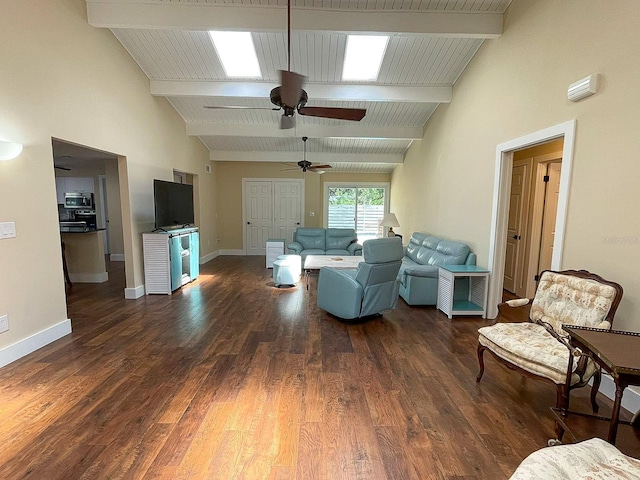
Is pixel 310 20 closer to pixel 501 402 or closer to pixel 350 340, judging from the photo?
pixel 350 340

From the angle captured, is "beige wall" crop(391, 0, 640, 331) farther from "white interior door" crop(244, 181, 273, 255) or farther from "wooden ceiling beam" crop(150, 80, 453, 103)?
"white interior door" crop(244, 181, 273, 255)

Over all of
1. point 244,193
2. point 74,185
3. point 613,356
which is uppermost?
point 74,185

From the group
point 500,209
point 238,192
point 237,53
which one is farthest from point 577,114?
point 238,192

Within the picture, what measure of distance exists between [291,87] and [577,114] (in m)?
2.38

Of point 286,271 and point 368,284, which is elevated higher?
point 368,284

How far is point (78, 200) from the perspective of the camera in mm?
7551

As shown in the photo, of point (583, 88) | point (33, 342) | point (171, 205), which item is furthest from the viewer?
point (171, 205)

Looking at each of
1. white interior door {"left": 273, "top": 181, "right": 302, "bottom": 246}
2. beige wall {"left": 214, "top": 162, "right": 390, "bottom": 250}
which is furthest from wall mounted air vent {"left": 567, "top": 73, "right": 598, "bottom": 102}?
white interior door {"left": 273, "top": 181, "right": 302, "bottom": 246}

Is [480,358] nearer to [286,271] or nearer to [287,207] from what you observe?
[286,271]

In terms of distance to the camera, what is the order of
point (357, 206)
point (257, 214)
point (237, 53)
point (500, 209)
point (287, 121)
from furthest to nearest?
point (357, 206), point (257, 214), point (237, 53), point (500, 209), point (287, 121)

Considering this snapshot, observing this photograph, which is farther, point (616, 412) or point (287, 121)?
point (287, 121)

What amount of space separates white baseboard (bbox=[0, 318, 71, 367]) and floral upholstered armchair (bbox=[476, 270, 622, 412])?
402 cm

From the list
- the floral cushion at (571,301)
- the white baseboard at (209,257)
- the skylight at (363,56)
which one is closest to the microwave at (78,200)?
the white baseboard at (209,257)


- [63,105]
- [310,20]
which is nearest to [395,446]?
[310,20]
